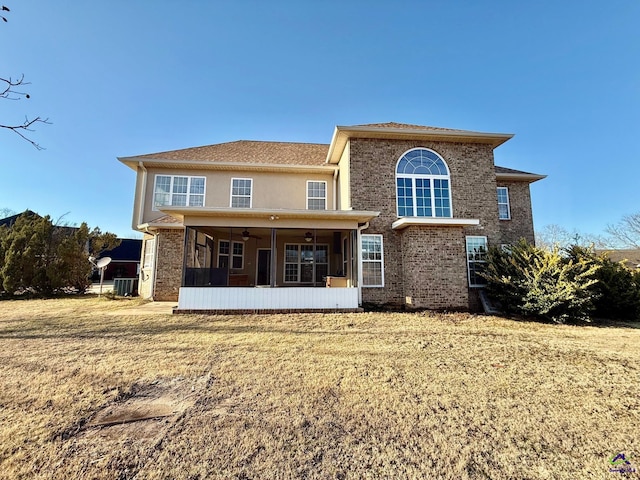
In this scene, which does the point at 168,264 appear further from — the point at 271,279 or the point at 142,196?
the point at 271,279

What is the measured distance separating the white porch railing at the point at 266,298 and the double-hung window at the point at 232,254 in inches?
190

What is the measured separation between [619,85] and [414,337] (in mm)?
19441

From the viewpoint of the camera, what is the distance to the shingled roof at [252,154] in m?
13.0

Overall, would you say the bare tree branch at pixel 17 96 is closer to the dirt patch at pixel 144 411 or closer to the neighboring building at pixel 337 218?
the dirt patch at pixel 144 411

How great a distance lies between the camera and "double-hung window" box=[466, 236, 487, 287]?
10.9 m

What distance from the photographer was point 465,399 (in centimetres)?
359

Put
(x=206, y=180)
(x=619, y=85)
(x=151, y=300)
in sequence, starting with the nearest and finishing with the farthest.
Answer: (x=151, y=300) < (x=206, y=180) < (x=619, y=85)

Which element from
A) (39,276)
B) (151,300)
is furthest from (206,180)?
(39,276)

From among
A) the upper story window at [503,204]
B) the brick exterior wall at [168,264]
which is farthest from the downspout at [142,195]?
the upper story window at [503,204]

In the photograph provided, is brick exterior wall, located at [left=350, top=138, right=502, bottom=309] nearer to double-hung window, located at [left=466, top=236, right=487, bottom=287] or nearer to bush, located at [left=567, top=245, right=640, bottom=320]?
double-hung window, located at [left=466, top=236, right=487, bottom=287]

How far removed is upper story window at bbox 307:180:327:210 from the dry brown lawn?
7.84 metres

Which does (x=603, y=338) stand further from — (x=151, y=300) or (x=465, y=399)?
(x=151, y=300)

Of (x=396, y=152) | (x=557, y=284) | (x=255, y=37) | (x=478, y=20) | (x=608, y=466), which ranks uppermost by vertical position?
(x=478, y=20)

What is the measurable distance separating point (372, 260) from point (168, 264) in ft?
28.5
